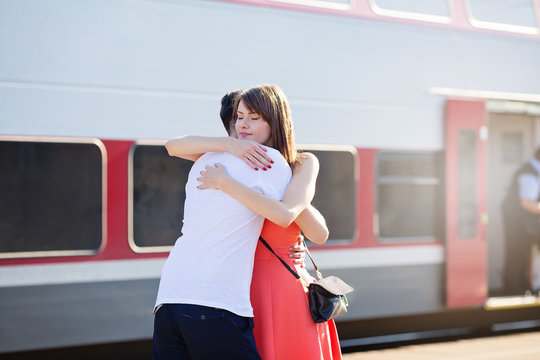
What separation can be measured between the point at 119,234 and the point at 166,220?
1.31 feet

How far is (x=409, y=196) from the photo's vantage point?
6.52 metres

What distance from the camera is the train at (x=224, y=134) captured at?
4.95 meters

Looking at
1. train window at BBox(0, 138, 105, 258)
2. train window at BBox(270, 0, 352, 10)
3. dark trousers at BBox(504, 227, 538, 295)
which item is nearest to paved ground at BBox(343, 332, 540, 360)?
dark trousers at BBox(504, 227, 538, 295)

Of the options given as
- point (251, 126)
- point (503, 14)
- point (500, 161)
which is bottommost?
point (251, 126)

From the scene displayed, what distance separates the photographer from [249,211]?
2.21m

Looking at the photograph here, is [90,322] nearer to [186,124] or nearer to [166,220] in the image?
[166,220]

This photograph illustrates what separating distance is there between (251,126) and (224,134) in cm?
344

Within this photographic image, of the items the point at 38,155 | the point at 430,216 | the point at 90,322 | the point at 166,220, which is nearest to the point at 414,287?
the point at 430,216

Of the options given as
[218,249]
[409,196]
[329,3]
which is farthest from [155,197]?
[218,249]

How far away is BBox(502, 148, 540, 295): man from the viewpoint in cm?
763

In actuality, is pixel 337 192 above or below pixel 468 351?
above

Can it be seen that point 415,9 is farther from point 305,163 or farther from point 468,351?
point 305,163

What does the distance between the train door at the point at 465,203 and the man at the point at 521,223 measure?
3.58 feet

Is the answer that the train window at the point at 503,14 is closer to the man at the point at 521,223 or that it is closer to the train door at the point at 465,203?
the train door at the point at 465,203
